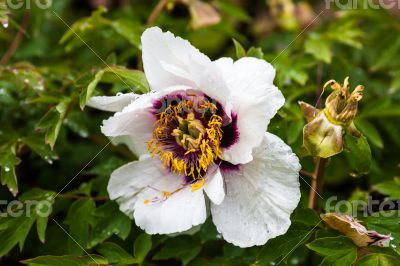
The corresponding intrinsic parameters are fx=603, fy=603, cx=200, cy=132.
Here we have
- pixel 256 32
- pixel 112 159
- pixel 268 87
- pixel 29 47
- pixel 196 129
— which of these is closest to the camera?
pixel 268 87

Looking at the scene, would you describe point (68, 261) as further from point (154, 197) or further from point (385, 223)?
point (385, 223)

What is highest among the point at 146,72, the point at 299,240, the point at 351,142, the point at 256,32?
the point at 146,72

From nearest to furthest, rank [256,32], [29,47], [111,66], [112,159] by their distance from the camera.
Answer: [111,66] < [112,159] < [29,47] < [256,32]

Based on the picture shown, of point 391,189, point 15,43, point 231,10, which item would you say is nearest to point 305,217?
point 391,189

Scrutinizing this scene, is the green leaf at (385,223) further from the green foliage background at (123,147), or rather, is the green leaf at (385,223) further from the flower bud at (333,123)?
the flower bud at (333,123)

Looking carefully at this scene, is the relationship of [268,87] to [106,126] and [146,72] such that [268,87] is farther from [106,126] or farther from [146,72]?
[106,126]

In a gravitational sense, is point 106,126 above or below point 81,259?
above

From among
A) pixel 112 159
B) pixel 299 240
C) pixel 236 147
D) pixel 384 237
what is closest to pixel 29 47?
pixel 112 159
